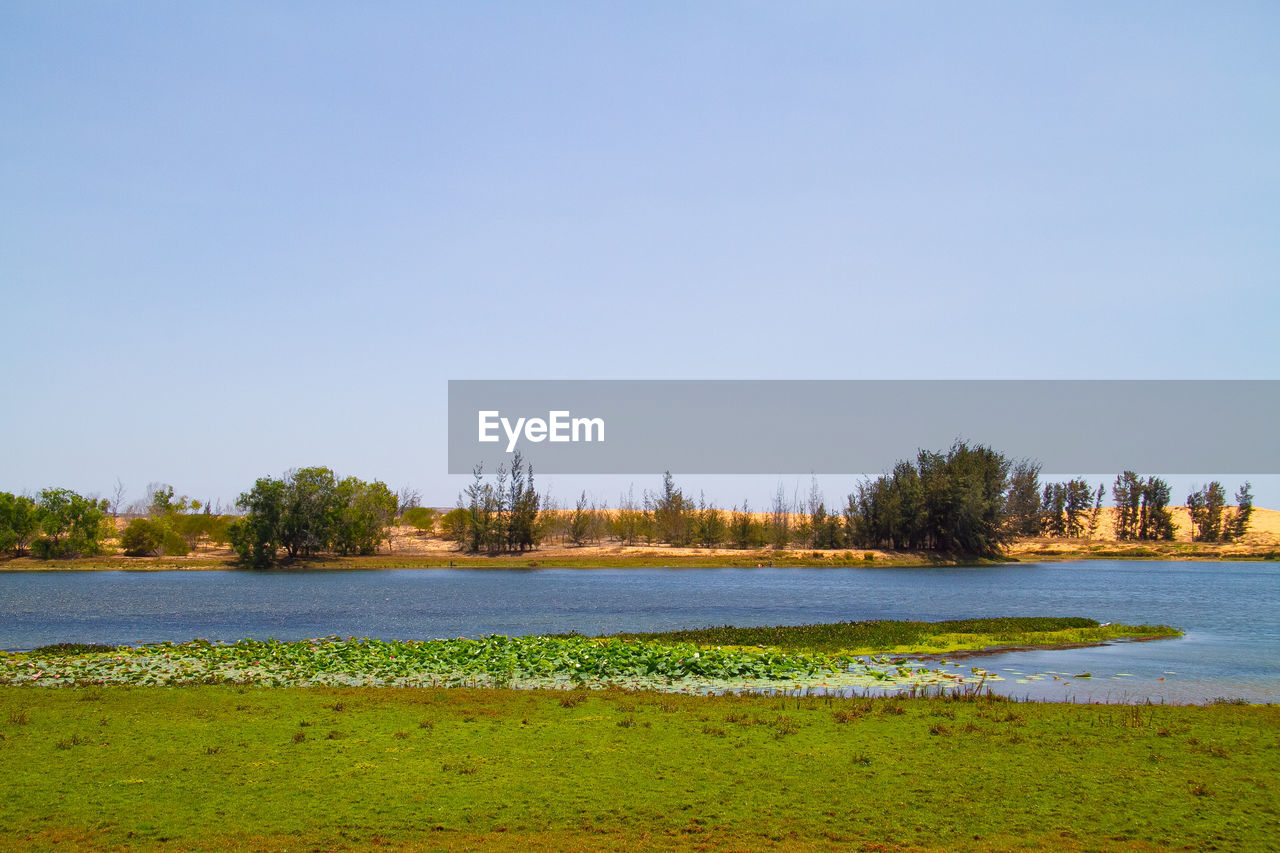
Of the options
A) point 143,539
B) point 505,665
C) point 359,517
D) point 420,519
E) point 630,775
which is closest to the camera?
point 630,775

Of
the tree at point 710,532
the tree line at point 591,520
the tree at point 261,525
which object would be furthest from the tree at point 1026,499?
the tree at point 261,525

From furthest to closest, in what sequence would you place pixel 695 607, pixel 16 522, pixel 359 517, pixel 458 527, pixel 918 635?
1. pixel 458 527
2. pixel 359 517
3. pixel 16 522
4. pixel 695 607
5. pixel 918 635

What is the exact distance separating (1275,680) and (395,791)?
85.4 ft

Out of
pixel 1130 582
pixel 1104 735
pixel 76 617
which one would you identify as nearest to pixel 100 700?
pixel 1104 735

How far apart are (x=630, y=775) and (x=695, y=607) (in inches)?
1522

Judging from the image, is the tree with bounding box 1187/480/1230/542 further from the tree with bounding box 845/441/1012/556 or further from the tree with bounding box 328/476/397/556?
the tree with bounding box 328/476/397/556

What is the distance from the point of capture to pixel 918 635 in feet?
110

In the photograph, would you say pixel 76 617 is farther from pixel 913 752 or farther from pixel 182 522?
pixel 182 522

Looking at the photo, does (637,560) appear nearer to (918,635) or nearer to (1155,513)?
(918,635)

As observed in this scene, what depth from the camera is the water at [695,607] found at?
90.0ft

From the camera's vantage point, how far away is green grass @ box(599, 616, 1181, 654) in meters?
30.7

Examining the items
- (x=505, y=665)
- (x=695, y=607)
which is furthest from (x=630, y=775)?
(x=695, y=607)

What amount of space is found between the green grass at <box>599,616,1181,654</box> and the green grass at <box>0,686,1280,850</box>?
1200cm

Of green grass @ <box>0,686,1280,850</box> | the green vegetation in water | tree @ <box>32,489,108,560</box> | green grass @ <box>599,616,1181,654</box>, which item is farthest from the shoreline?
green grass @ <box>0,686,1280,850</box>
